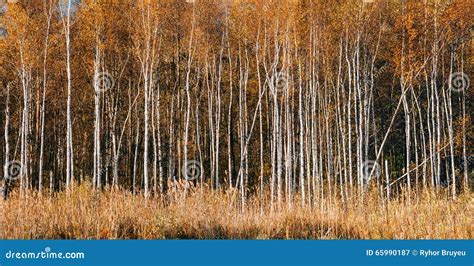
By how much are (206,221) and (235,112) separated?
2296 centimetres

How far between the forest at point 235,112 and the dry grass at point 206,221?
1.4 inches

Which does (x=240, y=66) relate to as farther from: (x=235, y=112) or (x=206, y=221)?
(x=206, y=221)

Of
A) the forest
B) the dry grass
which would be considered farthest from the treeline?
the dry grass

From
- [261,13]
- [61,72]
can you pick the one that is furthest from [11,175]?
[261,13]

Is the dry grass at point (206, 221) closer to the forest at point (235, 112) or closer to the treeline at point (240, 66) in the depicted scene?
the forest at point (235, 112)

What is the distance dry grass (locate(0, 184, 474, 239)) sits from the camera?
25.7ft

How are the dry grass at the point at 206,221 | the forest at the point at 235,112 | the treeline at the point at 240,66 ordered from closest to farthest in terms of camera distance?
1. the dry grass at the point at 206,221
2. the forest at the point at 235,112
3. the treeline at the point at 240,66

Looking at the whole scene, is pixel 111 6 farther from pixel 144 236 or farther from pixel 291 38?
pixel 144 236

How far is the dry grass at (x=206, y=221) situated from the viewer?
25.7 ft

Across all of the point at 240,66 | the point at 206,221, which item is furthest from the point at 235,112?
the point at 206,221

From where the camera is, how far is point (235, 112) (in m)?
31.4

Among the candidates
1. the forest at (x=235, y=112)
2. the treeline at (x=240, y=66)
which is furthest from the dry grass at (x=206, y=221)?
the treeline at (x=240, y=66)

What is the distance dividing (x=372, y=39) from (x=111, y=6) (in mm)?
10944

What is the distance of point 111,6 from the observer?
68.2 ft
